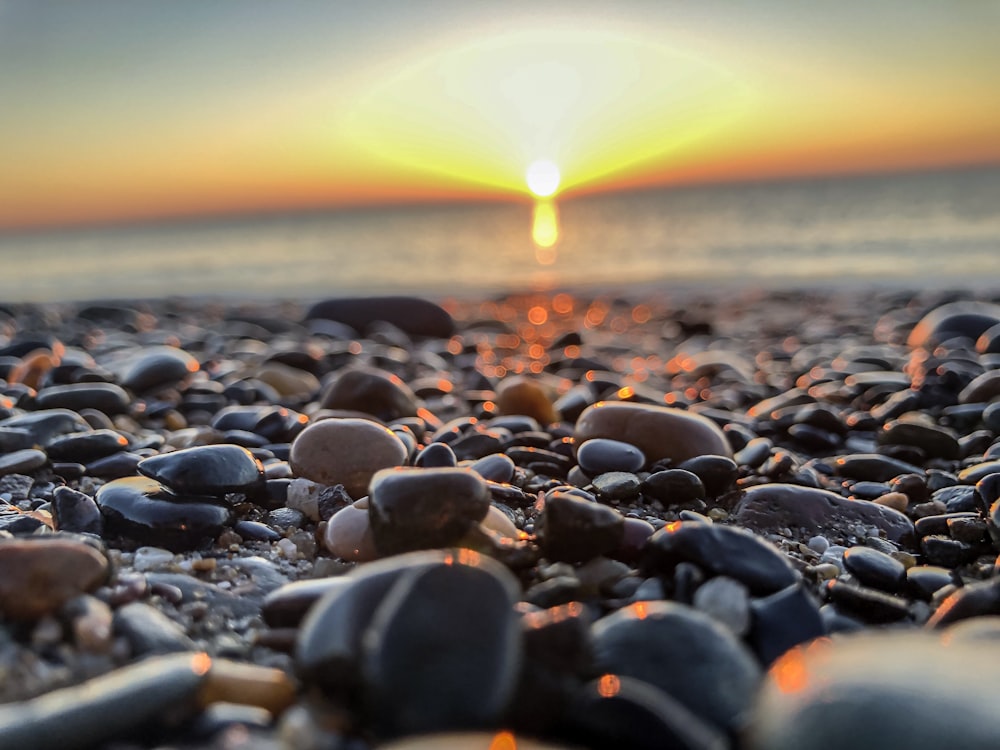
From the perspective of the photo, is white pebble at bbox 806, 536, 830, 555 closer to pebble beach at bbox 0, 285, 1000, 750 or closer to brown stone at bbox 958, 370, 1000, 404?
pebble beach at bbox 0, 285, 1000, 750

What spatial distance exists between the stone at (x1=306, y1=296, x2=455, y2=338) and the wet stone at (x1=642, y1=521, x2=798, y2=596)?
527cm

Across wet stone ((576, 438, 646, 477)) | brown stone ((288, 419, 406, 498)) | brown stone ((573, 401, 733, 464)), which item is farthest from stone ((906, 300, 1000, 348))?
brown stone ((288, 419, 406, 498))

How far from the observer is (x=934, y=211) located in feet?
95.7

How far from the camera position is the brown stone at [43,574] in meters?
1.45

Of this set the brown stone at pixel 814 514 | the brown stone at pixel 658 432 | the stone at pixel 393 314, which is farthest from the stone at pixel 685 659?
the stone at pixel 393 314

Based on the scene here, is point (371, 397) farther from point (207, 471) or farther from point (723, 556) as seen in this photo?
point (723, 556)

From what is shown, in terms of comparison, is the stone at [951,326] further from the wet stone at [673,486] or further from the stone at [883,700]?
the stone at [883,700]

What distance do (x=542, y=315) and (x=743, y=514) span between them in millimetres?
6911

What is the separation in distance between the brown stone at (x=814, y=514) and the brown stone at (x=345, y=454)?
1.03m

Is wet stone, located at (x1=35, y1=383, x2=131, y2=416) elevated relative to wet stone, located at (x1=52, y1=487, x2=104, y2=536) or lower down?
elevated

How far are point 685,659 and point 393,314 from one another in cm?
594

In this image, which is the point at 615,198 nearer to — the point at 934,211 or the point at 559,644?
the point at 934,211

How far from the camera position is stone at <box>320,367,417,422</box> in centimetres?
335

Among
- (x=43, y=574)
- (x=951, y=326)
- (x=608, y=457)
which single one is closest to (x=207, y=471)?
(x=43, y=574)
